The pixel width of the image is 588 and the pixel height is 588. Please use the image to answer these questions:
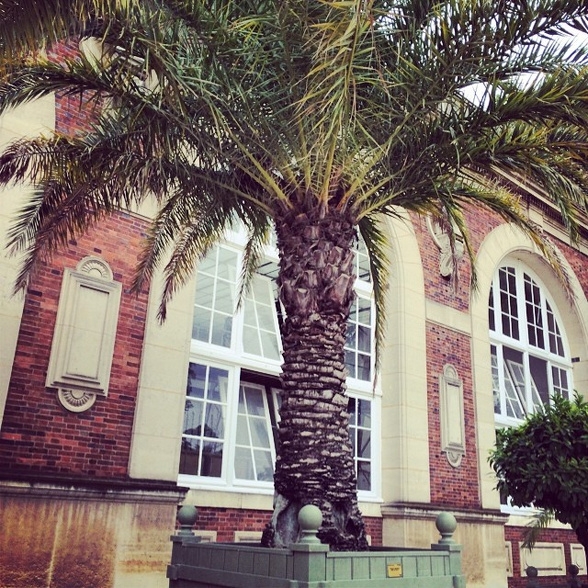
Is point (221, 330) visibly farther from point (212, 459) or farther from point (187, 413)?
point (212, 459)

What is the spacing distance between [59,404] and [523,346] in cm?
1198

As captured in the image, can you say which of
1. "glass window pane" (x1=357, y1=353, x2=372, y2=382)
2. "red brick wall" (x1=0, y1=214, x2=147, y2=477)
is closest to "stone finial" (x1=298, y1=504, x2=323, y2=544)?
"red brick wall" (x1=0, y1=214, x2=147, y2=477)

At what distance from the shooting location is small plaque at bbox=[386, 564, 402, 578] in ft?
17.6

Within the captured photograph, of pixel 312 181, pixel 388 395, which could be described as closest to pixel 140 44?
pixel 312 181

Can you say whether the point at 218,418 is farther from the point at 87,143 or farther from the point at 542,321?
the point at 542,321

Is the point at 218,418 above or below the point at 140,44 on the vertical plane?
below

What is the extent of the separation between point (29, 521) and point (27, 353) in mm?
1984

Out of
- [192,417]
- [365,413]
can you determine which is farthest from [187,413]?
[365,413]

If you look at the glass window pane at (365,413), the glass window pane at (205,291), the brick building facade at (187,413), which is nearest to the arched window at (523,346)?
the brick building facade at (187,413)

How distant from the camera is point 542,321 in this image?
17438 mm

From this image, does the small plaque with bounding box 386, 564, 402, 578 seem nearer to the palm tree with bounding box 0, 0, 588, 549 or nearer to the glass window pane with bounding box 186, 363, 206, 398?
the palm tree with bounding box 0, 0, 588, 549

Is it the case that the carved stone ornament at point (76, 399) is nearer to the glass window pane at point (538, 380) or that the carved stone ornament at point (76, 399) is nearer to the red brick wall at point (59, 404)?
the red brick wall at point (59, 404)

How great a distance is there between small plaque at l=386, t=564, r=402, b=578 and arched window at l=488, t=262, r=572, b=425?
Result: 991cm

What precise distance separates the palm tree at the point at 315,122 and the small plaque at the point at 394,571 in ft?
1.38
